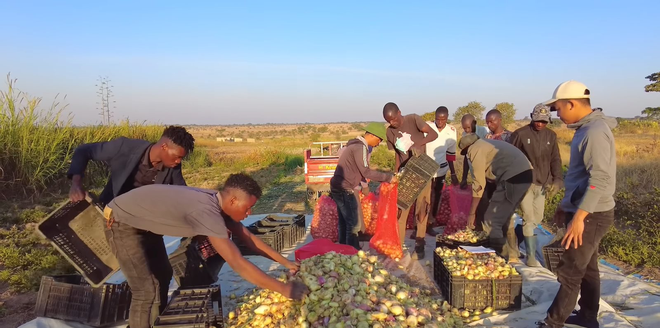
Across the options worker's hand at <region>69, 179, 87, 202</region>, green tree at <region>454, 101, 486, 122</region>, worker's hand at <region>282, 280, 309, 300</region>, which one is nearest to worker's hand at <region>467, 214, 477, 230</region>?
worker's hand at <region>282, 280, 309, 300</region>

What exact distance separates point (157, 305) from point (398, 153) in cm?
375

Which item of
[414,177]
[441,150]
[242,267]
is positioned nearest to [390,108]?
[414,177]

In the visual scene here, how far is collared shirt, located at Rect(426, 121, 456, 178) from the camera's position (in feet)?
21.0

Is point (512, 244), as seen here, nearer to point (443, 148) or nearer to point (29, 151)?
point (443, 148)

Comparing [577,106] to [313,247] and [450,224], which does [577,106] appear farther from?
[450,224]

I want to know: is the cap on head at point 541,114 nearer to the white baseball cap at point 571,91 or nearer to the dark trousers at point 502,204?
the dark trousers at point 502,204

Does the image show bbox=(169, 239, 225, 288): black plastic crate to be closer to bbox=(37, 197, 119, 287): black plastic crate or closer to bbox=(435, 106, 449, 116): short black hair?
bbox=(37, 197, 119, 287): black plastic crate

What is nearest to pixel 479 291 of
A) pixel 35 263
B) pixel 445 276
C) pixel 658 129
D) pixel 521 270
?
pixel 445 276

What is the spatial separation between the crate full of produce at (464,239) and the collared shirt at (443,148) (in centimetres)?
141

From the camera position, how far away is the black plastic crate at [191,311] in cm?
275

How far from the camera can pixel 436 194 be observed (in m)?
6.58

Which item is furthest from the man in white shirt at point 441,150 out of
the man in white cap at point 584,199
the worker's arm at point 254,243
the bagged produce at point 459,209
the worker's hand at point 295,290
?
the worker's hand at point 295,290

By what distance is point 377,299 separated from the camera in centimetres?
307

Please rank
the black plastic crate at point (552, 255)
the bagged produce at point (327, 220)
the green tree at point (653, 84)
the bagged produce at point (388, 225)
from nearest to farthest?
1. the black plastic crate at point (552, 255)
2. the bagged produce at point (388, 225)
3. the bagged produce at point (327, 220)
4. the green tree at point (653, 84)
